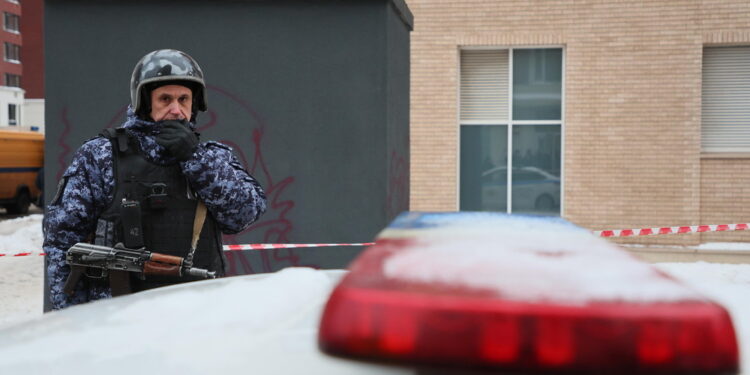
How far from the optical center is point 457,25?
1188 centimetres

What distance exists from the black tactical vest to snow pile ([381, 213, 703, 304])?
2.14 meters

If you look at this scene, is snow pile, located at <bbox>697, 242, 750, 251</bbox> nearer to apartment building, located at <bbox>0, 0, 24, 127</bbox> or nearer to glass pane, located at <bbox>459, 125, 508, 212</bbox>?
glass pane, located at <bbox>459, 125, 508, 212</bbox>

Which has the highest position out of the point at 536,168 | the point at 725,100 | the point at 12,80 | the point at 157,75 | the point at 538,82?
the point at 12,80

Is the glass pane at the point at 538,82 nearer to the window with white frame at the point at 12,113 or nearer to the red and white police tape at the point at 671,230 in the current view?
the red and white police tape at the point at 671,230

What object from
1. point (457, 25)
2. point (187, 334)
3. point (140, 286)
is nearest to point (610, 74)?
point (457, 25)

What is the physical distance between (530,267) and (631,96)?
1108cm

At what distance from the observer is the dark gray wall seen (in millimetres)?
6270

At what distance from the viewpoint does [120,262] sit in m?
3.25

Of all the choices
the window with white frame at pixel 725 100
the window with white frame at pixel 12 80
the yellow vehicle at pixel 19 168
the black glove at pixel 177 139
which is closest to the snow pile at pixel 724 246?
the window with white frame at pixel 725 100

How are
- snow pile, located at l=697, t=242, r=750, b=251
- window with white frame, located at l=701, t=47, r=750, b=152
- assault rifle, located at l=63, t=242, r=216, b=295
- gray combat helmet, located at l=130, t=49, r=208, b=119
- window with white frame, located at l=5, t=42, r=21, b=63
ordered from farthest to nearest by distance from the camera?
window with white frame, located at l=5, t=42, r=21, b=63 → window with white frame, located at l=701, t=47, r=750, b=152 → snow pile, located at l=697, t=242, r=750, b=251 → gray combat helmet, located at l=130, t=49, r=208, b=119 → assault rifle, located at l=63, t=242, r=216, b=295

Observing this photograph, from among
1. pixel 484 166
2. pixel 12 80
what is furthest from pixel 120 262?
pixel 12 80

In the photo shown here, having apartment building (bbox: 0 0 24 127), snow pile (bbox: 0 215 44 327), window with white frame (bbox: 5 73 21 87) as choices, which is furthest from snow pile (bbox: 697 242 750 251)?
window with white frame (bbox: 5 73 21 87)

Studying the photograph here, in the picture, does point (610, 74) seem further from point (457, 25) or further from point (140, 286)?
point (140, 286)

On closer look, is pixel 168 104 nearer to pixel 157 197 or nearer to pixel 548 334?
pixel 157 197
